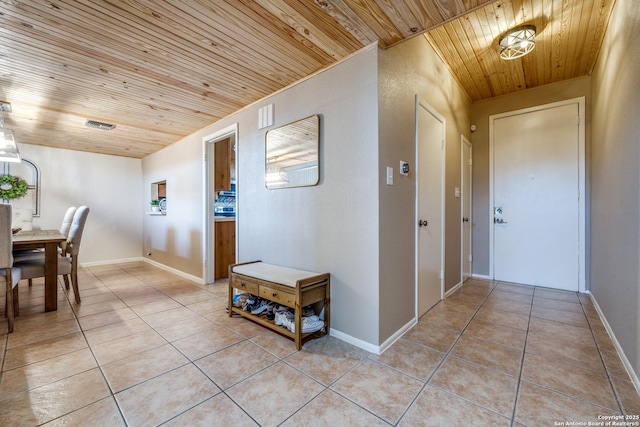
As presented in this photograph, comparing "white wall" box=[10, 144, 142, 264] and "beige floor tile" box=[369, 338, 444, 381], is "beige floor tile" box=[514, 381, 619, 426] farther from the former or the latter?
"white wall" box=[10, 144, 142, 264]

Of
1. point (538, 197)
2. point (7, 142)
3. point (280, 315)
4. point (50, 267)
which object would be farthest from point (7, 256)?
point (538, 197)

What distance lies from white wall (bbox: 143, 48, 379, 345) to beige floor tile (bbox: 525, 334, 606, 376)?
119 centimetres

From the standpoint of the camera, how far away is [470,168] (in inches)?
157

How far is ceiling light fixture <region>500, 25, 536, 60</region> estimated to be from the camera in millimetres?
2318

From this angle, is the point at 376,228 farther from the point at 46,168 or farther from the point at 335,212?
the point at 46,168

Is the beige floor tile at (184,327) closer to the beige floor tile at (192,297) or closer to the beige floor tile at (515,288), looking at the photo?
the beige floor tile at (192,297)

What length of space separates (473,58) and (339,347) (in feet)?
10.3

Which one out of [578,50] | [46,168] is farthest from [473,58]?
[46,168]

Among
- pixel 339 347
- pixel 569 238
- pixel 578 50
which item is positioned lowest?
pixel 339 347

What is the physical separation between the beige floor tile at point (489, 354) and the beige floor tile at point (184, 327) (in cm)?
203

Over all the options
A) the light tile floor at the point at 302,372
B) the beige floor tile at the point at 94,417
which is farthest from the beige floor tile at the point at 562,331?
the beige floor tile at the point at 94,417

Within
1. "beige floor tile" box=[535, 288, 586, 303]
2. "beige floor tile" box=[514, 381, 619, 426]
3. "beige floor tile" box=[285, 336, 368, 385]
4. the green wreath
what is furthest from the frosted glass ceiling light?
"beige floor tile" box=[535, 288, 586, 303]

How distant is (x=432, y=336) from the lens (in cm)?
218

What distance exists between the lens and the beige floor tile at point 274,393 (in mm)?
1352
